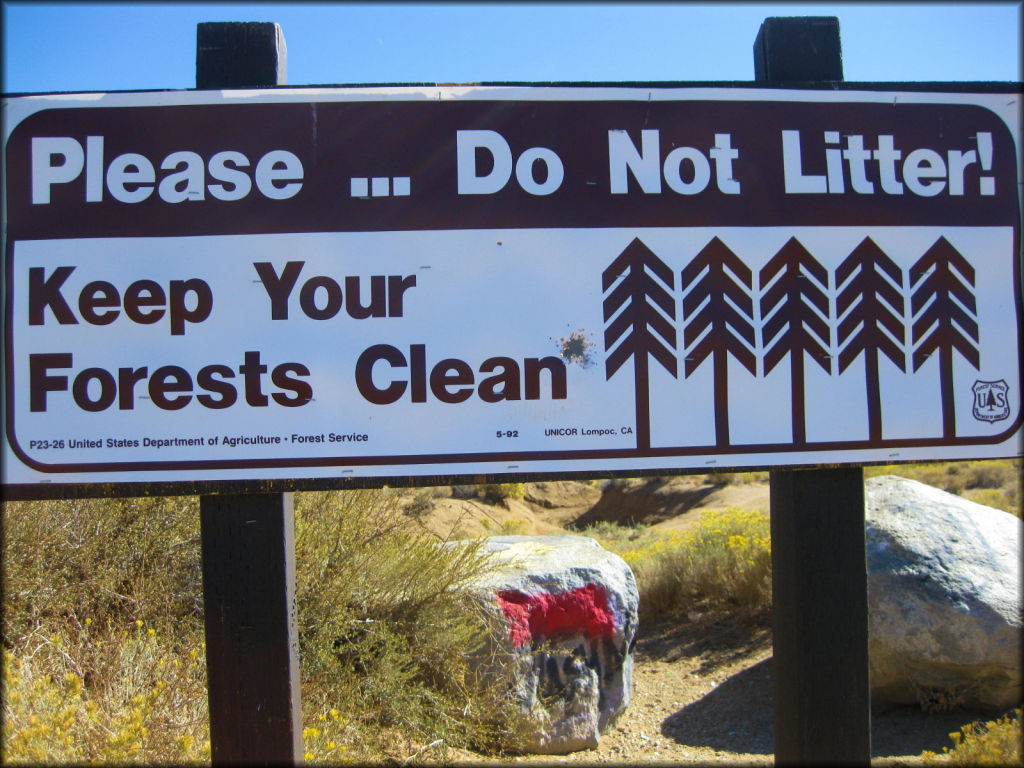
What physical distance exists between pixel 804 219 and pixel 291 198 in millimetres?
1718

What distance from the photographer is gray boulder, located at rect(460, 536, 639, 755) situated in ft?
14.4

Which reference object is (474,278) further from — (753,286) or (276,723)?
(276,723)

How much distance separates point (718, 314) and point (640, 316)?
0.26 metres

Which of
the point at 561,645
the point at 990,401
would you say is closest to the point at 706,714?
the point at 561,645

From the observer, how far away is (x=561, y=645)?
4.59 metres

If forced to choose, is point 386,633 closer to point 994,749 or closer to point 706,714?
point 706,714

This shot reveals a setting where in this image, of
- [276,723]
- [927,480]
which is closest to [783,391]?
[276,723]

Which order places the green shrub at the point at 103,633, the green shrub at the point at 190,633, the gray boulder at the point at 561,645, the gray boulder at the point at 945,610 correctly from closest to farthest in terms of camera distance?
the green shrub at the point at 103,633, the green shrub at the point at 190,633, the gray boulder at the point at 561,645, the gray boulder at the point at 945,610

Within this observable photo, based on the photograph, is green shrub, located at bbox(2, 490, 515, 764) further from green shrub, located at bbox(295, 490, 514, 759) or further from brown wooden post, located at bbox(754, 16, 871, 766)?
brown wooden post, located at bbox(754, 16, 871, 766)

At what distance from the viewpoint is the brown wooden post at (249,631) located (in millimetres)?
2316

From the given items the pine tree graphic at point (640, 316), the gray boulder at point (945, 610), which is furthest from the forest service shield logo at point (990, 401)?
the gray boulder at point (945, 610)

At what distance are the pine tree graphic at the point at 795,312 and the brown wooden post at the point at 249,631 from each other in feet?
5.62

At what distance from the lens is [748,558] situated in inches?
284

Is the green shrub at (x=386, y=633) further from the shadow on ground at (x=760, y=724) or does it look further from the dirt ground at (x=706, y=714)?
the shadow on ground at (x=760, y=724)
